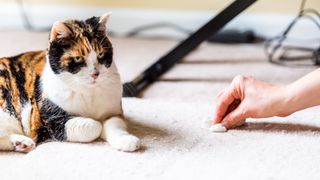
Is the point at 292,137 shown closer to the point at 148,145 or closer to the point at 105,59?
the point at 148,145

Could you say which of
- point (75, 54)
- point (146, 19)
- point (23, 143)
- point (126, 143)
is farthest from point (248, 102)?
point (146, 19)

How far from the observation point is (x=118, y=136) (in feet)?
3.80

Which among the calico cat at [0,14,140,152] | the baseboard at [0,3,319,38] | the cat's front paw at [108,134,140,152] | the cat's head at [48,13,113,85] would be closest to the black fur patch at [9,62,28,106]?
the calico cat at [0,14,140,152]

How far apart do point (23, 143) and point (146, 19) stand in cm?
137

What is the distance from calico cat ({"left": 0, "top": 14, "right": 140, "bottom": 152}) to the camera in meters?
1.12

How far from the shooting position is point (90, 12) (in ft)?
8.29

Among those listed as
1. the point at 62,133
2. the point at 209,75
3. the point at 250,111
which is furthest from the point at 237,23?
the point at 62,133

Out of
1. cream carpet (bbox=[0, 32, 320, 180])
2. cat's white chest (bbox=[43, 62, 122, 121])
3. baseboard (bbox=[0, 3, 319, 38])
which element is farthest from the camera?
baseboard (bbox=[0, 3, 319, 38])

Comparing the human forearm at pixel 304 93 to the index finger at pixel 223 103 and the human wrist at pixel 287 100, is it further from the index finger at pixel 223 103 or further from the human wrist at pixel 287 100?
the index finger at pixel 223 103

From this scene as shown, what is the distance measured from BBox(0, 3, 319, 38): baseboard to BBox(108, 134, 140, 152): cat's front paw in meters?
1.28

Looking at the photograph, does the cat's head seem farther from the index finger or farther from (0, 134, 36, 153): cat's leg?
the index finger

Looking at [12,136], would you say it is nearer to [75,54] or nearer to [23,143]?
[23,143]

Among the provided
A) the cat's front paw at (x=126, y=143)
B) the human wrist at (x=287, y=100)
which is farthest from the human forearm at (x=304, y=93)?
the cat's front paw at (x=126, y=143)

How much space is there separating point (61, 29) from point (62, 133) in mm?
230
